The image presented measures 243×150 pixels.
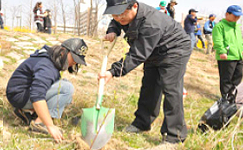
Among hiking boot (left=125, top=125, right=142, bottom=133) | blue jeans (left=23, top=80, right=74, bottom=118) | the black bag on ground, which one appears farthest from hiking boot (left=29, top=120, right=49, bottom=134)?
the black bag on ground

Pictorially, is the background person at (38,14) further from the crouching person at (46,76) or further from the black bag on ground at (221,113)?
the black bag on ground at (221,113)

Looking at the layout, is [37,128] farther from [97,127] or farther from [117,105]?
[117,105]

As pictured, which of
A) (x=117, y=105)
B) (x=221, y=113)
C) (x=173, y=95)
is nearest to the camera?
(x=173, y=95)

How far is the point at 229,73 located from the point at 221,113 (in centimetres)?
158


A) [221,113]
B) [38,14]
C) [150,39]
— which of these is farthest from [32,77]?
[38,14]

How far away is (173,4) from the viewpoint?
725 cm

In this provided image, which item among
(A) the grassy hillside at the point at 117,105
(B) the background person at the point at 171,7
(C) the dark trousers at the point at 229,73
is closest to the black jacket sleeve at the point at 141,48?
(A) the grassy hillside at the point at 117,105

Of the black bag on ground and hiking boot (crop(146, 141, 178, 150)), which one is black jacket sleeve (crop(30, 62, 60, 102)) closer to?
hiking boot (crop(146, 141, 178, 150))

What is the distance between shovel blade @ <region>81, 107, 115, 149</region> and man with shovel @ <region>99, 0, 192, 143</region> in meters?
0.28

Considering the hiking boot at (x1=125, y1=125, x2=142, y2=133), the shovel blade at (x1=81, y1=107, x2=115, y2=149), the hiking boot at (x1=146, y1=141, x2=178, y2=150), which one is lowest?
the hiking boot at (x1=125, y1=125, x2=142, y2=133)

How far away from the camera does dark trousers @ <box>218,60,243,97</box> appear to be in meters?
3.92

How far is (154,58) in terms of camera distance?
2.39 meters

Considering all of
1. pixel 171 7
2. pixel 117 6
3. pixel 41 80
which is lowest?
pixel 41 80

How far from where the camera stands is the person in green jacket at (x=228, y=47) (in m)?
3.84
